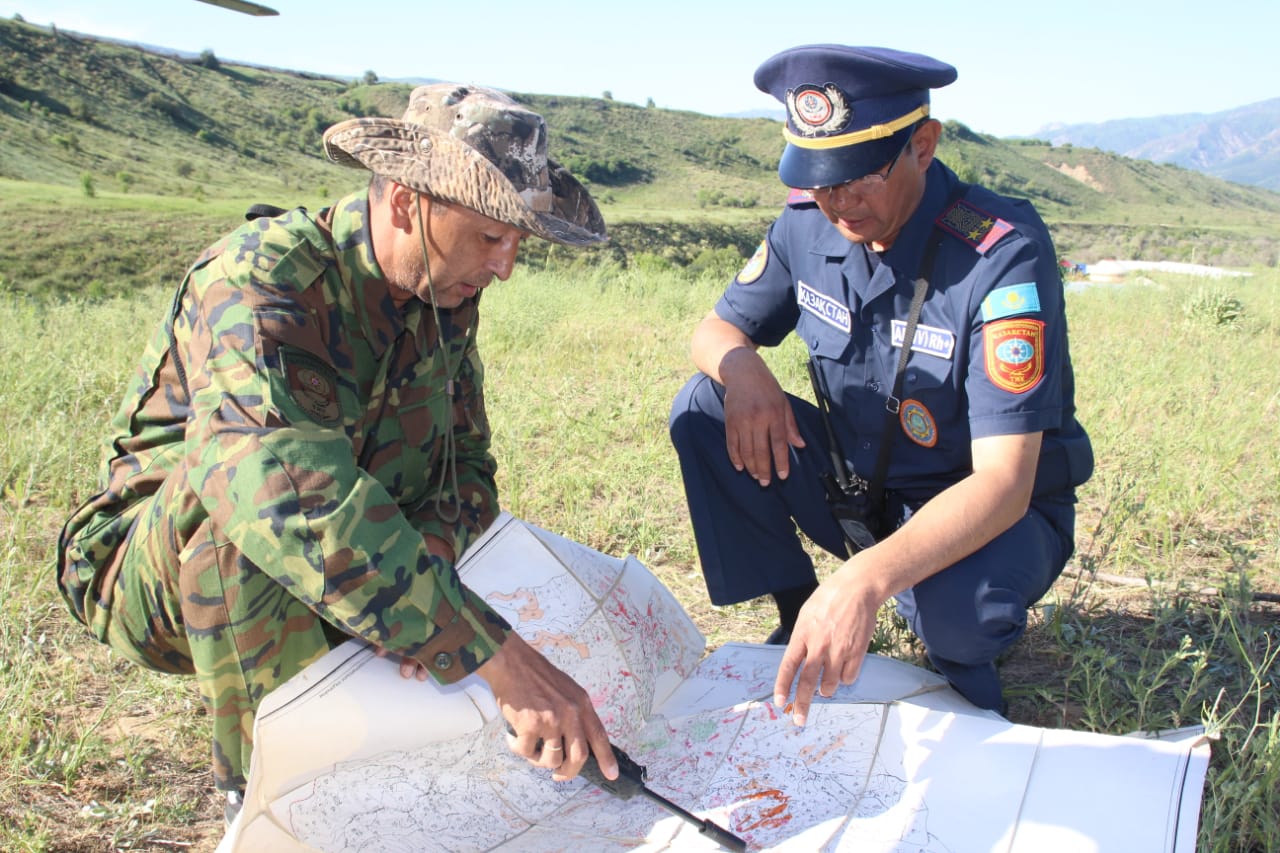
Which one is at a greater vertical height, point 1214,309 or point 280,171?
point 280,171

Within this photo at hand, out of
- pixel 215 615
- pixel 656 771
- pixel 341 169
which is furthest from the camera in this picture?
pixel 341 169

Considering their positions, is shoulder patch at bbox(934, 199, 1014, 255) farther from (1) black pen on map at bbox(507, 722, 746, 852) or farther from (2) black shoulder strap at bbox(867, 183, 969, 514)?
(1) black pen on map at bbox(507, 722, 746, 852)

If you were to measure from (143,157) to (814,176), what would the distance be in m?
44.8

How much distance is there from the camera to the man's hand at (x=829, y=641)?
1.43m

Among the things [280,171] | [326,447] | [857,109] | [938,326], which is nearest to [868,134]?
[857,109]

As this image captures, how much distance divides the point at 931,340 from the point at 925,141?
0.41m

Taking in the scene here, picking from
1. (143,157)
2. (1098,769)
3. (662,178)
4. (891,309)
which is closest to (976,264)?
(891,309)

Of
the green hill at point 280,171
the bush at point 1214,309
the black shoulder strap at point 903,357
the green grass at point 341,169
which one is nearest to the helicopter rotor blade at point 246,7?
the black shoulder strap at point 903,357

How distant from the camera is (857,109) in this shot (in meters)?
1.83

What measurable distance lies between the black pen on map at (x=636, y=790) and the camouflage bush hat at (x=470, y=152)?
2.74 feet

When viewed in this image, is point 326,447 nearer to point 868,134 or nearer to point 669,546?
point 868,134

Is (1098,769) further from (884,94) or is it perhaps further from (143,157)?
(143,157)

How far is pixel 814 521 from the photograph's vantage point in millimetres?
2254

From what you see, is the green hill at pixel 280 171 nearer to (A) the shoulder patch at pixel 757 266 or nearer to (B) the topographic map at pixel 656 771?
(A) the shoulder patch at pixel 757 266
